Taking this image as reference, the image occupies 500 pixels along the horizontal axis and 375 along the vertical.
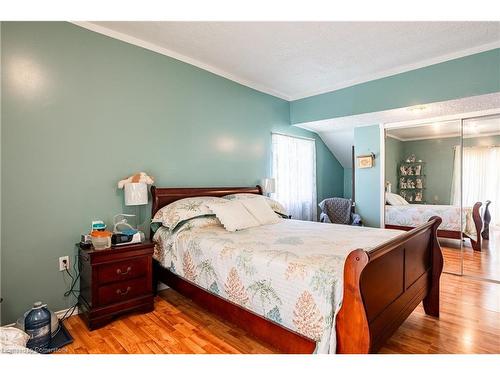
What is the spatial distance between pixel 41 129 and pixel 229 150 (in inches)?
79.9

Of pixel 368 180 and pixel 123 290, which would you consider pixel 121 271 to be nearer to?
pixel 123 290

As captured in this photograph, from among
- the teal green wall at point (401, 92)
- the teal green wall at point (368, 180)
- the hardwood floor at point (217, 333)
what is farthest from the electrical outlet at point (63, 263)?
the teal green wall at point (368, 180)

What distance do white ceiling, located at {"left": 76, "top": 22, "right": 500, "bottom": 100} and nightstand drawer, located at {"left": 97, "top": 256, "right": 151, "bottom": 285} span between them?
2.14 meters

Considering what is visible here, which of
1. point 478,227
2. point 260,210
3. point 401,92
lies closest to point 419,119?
point 401,92

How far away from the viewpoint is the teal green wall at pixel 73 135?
6.66 ft

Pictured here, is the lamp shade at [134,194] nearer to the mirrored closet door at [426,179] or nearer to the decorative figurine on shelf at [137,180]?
the decorative figurine on shelf at [137,180]

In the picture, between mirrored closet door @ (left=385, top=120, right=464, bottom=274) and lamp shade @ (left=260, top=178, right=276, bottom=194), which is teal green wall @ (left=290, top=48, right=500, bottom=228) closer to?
mirrored closet door @ (left=385, top=120, right=464, bottom=274)

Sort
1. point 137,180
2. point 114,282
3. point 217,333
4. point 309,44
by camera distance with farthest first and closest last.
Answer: point 309,44 → point 137,180 → point 114,282 → point 217,333

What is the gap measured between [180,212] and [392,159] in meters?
3.38

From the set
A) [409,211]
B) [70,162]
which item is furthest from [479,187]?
[70,162]

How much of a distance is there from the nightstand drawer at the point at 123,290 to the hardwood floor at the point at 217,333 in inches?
7.4

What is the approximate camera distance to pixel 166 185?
9.56ft

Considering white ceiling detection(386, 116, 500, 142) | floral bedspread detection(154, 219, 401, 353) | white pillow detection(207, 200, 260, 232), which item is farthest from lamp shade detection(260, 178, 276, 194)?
white ceiling detection(386, 116, 500, 142)

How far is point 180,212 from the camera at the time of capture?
250cm
